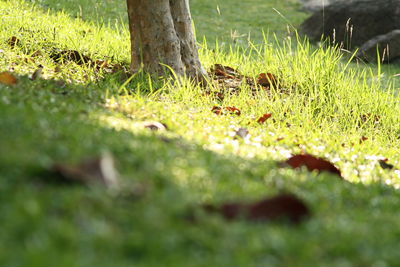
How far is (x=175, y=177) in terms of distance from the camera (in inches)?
92.0

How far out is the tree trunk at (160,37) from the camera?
16.8 feet

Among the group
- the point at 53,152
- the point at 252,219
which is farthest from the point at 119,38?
the point at 252,219

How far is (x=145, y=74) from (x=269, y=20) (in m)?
8.95

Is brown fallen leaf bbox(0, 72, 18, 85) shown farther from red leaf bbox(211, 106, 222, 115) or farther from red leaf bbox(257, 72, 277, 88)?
red leaf bbox(257, 72, 277, 88)

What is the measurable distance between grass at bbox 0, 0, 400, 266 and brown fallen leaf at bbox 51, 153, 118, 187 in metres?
0.04

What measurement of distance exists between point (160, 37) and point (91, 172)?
328 cm

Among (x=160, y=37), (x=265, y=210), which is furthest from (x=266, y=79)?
(x=265, y=210)

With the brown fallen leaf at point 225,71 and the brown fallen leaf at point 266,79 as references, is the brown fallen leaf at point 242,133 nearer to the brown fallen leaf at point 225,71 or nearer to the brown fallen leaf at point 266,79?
the brown fallen leaf at point 266,79

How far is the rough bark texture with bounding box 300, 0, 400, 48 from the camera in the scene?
12.3 metres

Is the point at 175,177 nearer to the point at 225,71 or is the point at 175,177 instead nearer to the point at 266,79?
the point at 266,79

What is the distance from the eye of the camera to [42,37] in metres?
6.07

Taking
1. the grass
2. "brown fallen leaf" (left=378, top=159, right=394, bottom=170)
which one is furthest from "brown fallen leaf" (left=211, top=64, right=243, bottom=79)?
"brown fallen leaf" (left=378, top=159, right=394, bottom=170)

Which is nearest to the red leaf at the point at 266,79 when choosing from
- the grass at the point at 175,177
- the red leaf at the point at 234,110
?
the grass at the point at 175,177

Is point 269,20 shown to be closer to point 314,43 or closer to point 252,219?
point 314,43
